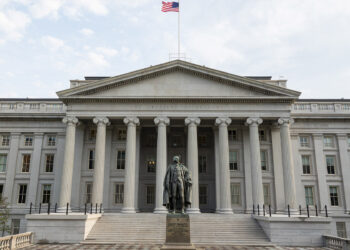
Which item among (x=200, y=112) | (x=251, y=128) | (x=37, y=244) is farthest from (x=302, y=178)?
(x=37, y=244)

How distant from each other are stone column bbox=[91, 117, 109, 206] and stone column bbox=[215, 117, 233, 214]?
11.9 m

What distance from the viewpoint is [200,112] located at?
1243 inches

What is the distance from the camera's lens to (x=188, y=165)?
30500 millimetres

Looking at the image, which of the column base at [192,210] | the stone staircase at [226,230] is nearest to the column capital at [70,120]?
the column base at [192,210]

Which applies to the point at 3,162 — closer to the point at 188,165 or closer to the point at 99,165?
the point at 99,165

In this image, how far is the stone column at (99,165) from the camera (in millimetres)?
29609

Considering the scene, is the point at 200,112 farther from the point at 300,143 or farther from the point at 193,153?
the point at 300,143

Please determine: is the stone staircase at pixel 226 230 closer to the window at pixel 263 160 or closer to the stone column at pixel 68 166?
the window at pixel 263 160

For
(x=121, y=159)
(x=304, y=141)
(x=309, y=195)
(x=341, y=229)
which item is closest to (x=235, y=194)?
(x=309, y=195)

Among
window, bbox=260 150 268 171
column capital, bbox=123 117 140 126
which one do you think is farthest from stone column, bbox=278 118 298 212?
column capital, bbox=123 117 140 126

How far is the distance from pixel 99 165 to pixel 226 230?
1403 centimetres

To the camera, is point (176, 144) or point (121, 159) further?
point (176, 144)

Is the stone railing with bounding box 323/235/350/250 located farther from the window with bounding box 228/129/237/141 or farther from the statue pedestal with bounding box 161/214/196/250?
the window with bounding box 228/129/237/141

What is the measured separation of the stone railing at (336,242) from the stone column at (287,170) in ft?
25.6
